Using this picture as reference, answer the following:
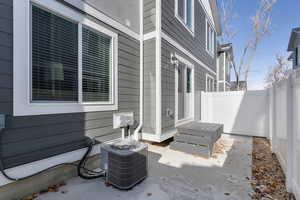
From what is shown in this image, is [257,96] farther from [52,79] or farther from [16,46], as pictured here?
[16,46]

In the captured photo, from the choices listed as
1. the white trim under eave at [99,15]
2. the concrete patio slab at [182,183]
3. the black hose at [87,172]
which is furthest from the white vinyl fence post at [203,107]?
the black hose at [87,172]

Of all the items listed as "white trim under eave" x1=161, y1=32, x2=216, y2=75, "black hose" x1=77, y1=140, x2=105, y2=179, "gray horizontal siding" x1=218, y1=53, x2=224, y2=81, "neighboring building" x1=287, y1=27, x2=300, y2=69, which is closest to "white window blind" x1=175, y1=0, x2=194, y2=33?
"white trim under eave" x1=161, y1=32, x2=216, y2=75

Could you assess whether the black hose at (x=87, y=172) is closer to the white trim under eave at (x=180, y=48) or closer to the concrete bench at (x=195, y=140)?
the concrete bench at (x=195, y=140)

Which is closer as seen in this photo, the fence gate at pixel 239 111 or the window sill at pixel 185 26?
the window sill at pixel 185 26

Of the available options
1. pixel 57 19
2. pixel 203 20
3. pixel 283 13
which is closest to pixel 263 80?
pixel 283 13

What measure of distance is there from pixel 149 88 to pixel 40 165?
2731mm

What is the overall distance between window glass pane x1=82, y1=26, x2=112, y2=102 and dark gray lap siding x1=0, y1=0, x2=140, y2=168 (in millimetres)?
306

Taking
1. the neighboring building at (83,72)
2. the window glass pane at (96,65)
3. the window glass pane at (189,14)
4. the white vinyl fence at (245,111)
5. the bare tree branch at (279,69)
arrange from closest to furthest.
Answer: the neighboring building at (83,72), the window glass pane at (96,65), the white vinyl fence at (245,111), the window glass pane at (189,14), the bare tree branch at (279,69)

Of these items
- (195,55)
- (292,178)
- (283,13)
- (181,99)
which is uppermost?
(283,13)

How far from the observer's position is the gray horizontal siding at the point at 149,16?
3.85 m

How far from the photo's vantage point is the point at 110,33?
3.23 meters

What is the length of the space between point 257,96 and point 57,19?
21.8 ft

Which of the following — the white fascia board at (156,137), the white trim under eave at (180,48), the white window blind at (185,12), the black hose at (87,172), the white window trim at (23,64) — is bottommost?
the black hose at (87,172)

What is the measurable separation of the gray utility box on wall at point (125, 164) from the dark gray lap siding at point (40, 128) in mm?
621
